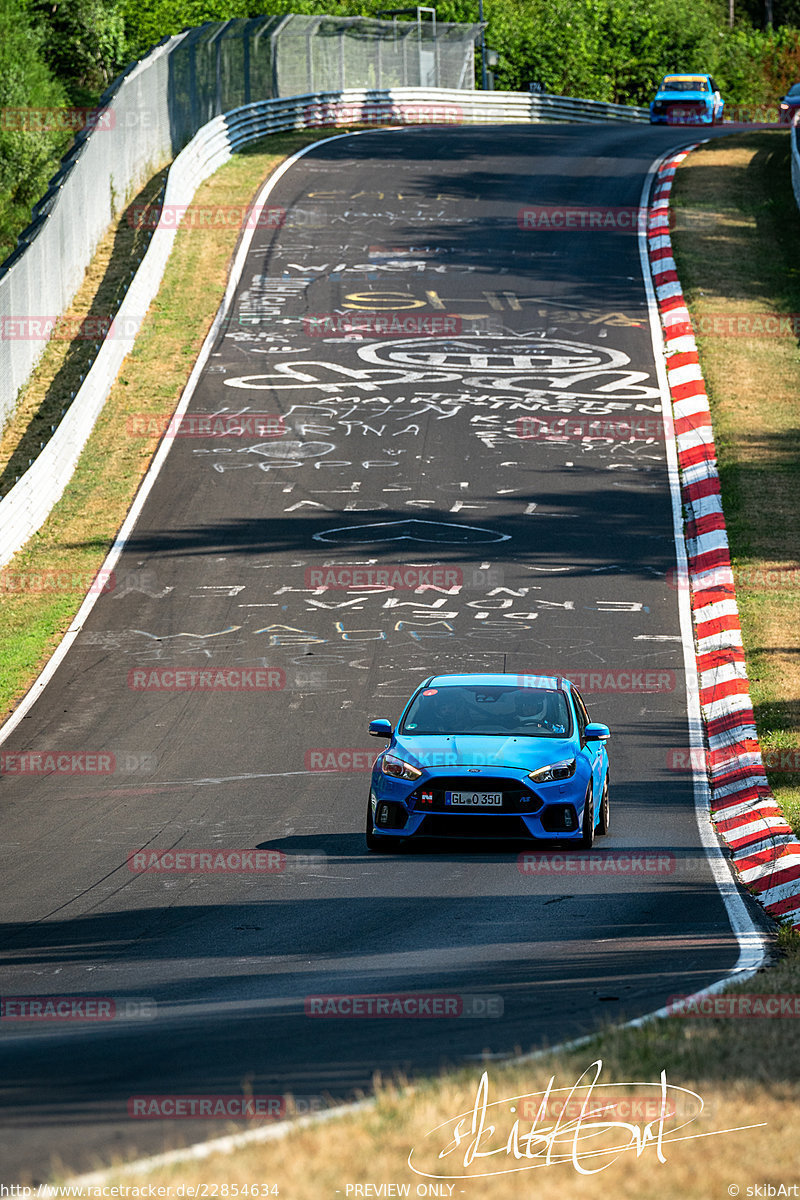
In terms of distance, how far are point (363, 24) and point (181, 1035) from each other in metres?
59.6

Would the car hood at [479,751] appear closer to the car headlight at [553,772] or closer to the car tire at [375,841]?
the car headlight at [553,772]

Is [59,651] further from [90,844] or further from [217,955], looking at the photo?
[217,955]

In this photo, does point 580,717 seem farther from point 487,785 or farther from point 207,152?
point 207,152

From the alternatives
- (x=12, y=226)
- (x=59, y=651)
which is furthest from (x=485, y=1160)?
(x=12, y=226)

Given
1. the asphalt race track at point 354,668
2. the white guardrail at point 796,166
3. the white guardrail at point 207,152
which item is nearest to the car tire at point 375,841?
the asphalt race track at point 354,668

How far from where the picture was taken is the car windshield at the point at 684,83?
66.2 metres

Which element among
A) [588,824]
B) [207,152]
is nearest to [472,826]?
[588,824]

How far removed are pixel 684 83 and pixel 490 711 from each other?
58.2m

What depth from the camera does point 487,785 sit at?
13070 millimetres

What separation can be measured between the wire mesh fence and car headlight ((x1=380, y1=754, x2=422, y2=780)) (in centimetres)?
1898

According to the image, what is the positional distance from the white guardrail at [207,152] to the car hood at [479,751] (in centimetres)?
1335

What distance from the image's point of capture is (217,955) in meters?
10.3

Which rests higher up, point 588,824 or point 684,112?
point 684,112

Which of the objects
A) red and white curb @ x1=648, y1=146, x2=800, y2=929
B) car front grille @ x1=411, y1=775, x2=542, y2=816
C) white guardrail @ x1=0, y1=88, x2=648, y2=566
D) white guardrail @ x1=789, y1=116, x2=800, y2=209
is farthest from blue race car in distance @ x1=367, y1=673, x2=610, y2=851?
white guardrail @ x1=789, y1=116, x2=800, y2=209
